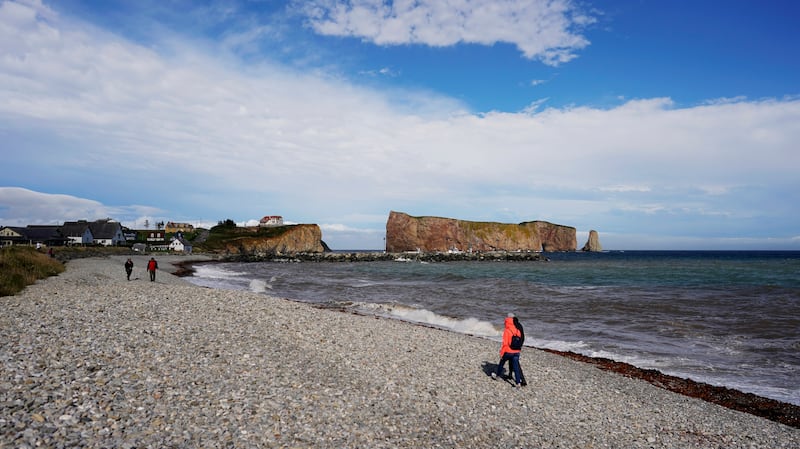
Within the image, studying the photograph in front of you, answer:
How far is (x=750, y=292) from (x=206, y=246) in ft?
406

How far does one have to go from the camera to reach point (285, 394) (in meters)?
8.47

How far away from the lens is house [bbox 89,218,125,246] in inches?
4018

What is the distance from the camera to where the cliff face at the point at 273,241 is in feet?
421

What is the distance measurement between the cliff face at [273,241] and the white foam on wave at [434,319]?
99.8m

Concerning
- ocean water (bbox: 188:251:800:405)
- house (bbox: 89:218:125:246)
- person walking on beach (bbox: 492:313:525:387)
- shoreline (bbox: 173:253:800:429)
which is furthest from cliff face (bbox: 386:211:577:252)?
person walking on beach (bbox: 492:313:525:387)

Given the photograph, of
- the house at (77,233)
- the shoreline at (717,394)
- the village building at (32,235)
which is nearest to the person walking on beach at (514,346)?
the shoreline at (717,394)

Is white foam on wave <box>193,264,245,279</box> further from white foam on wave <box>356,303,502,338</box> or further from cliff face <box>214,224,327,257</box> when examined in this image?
cliff face <box>214,224,327,257</box>

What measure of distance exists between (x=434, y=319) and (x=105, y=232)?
106864mm

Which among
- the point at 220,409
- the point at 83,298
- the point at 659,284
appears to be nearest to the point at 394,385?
the point at 220,409

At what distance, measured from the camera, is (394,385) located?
393 inches

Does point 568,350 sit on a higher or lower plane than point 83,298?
lower

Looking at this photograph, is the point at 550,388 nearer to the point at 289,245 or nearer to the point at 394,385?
the point at 394,385

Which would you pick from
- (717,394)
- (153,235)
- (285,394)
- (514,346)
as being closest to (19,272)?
(285,394)

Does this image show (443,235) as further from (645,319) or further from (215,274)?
(645,319)
